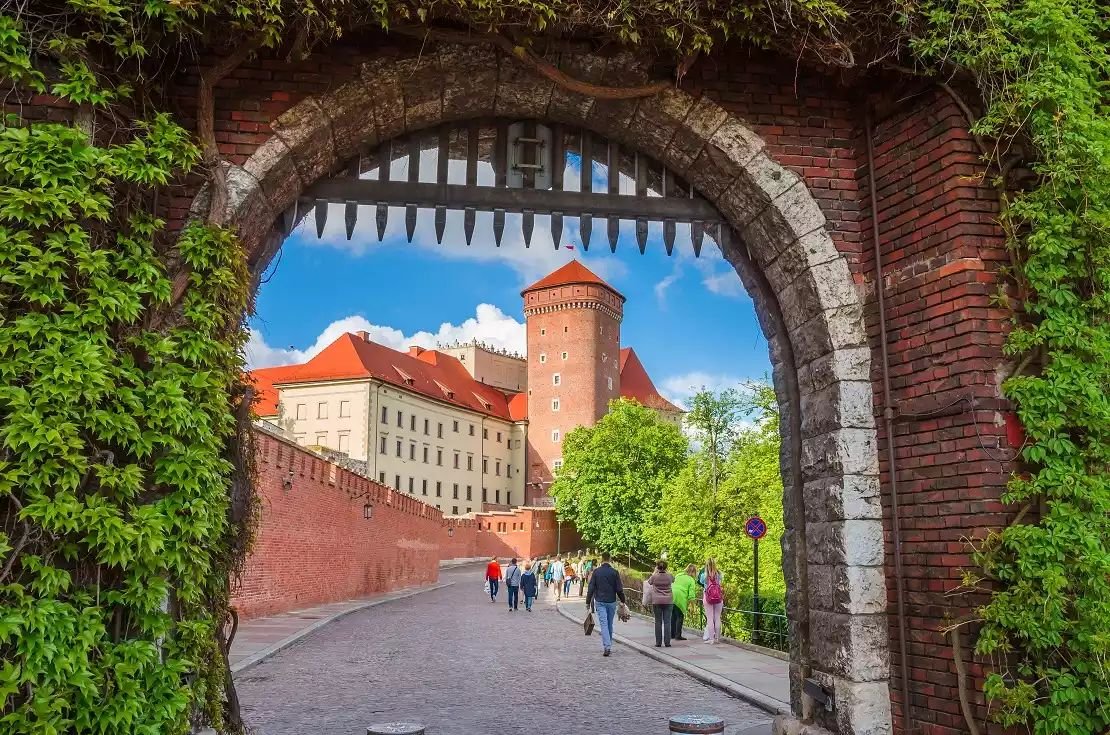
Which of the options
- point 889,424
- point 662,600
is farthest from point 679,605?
point 889,424

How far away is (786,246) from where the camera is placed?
574cm

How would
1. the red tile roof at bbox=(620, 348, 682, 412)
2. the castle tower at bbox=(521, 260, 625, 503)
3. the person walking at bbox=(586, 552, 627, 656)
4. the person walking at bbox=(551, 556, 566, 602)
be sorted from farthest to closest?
1. the red tile roof at bbox=(620, 348, 682, 412)
2. the castle tower at bbox=(521, 260, 625, 503)
3. the person walking at bbox=(551, 556, 566, 602)
4. the person walking at bbox=(586, 552, 627, 656)

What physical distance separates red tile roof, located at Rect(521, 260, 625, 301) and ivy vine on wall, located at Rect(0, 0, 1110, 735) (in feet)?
213

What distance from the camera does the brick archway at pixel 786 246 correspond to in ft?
17.1

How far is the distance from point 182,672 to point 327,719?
3812 mm

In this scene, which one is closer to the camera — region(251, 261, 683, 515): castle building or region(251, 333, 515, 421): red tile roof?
region(251, 261, 683, 515): castle building

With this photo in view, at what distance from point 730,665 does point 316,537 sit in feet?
41.5

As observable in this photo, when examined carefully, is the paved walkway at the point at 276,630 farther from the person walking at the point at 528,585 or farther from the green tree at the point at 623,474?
the green tree at the point at 623,474

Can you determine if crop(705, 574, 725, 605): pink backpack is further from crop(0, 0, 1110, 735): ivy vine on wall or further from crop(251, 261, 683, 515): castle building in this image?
crop(251, 261, 683, 515): castle building

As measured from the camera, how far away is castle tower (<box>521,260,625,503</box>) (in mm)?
68375

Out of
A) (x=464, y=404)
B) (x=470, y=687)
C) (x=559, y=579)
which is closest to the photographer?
(x=470, y=687)

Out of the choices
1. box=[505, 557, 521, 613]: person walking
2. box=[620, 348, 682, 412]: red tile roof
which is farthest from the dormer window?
box=[505, 557, 521, 613]: person walking

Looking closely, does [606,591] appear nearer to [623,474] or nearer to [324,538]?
[324,538]

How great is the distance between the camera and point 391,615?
69.7ft
